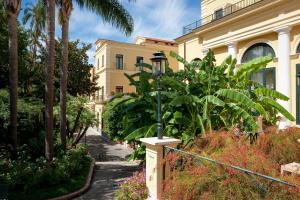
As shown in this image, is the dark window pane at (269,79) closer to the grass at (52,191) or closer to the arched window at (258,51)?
the arched window at (258,51)

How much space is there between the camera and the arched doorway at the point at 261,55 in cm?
1610

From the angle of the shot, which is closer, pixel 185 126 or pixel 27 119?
pixel 185 126

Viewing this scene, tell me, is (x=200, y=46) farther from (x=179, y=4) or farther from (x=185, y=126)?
(x=185, y=126)

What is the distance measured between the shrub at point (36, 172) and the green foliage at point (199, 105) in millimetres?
3303

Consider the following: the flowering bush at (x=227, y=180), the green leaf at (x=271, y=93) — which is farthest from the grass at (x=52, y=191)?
the green leaf at (x=271, y=93)

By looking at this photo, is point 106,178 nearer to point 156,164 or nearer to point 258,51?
point 156,164

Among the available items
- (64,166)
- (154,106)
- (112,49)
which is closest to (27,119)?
(64,166)

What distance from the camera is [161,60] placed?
7207 millimetres

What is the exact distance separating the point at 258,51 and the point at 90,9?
10700 millimetres

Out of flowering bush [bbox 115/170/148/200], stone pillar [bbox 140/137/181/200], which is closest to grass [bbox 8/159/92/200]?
flowering bush [bbox 115/170/148/200]

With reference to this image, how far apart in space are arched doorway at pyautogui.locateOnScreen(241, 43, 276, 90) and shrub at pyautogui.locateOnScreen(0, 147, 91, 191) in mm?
12269

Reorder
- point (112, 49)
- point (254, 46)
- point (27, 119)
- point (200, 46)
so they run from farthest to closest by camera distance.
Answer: point (112, 49)
point (200, 46)
point (254, 46)
point (27, 119)

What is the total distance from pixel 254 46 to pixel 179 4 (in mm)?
6395

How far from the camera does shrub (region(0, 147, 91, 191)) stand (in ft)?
Answer: 32.9
